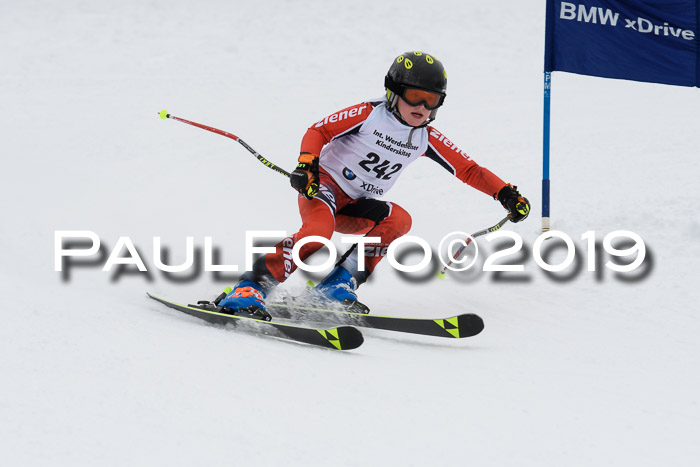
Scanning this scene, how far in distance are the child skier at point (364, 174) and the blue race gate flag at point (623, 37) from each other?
2.07 m

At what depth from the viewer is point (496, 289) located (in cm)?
505

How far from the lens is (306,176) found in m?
3.85

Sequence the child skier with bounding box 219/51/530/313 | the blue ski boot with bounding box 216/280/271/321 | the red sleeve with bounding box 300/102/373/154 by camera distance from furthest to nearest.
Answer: the red sleeve with bounding box 300/102/373/154, the child skier with bounding box 219/51/530/313, the blue ski boot with bounding box 216/280/271/321

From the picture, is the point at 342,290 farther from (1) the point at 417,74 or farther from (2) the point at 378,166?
(1) the point at 417,74

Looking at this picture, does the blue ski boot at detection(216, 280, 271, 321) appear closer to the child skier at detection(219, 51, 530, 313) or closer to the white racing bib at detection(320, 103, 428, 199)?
the child skier at detection(219, 51, 530, 313)

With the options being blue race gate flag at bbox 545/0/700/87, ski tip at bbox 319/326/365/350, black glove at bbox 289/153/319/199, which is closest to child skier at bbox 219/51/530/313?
black glove at bbox 289/153/319/199

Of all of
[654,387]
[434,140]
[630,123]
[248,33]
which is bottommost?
[654,387]

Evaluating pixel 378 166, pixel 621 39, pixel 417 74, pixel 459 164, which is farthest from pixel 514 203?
pixel 621 39

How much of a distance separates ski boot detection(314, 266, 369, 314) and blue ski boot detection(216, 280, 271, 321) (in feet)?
1.66

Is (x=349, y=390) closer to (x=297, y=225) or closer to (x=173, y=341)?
(x=173, y=341)

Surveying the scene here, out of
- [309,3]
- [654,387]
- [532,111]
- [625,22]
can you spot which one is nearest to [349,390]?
[654,387]

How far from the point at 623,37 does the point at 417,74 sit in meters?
2.68

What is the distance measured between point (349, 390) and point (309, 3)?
11451mm

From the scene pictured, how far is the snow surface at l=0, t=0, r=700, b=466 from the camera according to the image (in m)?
2.37
